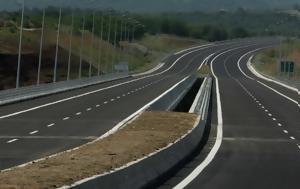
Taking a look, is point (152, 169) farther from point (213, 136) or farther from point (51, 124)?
point (51, 124)

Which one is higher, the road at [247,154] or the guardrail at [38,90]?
the road at [247,154]

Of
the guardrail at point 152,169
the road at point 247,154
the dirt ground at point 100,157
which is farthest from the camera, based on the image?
the road at point 247,154

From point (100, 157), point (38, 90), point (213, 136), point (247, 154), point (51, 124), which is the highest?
point (100, 157)

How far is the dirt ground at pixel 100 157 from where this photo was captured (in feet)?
44.9

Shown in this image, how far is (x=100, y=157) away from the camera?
18609 millimetres

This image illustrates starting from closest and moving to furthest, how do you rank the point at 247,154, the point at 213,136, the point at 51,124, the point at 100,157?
the point at 100,157, the point at 247,154, the point at 213,136, the point at 51,124

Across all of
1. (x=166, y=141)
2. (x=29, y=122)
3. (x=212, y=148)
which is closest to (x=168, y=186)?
(x=166, y=141)

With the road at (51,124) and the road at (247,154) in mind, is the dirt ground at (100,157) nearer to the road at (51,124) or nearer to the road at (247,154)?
the road at (247,154)

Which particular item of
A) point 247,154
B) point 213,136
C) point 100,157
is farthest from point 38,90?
point 100,157

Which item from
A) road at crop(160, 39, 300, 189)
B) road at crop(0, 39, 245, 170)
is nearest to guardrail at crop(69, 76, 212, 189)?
road at crop(160, 39, 300, 189)

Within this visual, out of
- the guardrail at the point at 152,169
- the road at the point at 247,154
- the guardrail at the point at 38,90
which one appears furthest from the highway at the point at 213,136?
the guardrail at the point at 38,90

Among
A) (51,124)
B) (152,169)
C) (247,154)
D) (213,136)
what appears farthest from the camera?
(51,124)

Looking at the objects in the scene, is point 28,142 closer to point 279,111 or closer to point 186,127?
point 186,127

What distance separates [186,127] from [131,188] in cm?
1540
